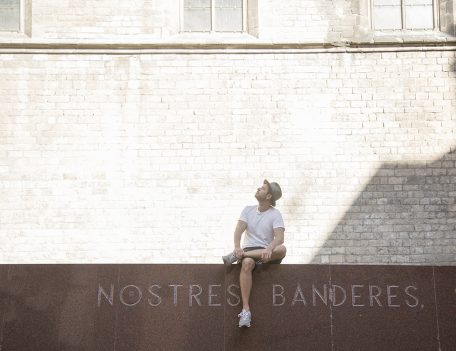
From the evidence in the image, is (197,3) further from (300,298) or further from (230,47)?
(300,298)

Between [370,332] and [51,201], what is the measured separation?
6589mm

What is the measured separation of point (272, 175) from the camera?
1421 centimetres

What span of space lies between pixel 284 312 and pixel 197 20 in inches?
277

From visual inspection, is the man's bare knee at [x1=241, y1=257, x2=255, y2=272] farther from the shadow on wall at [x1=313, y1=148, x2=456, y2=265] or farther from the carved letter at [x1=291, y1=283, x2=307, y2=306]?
the shadow on wall at [x1=313, y1=148, x2=456, y2=265]

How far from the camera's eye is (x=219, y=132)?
1440cm

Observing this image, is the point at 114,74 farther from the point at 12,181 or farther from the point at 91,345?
the point at 91,345

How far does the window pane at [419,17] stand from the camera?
592 inches

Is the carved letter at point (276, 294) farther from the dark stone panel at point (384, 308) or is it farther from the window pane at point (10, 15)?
the window pane at point (10, 15)

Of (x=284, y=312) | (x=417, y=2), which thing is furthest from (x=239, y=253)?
(x=417, y=2)

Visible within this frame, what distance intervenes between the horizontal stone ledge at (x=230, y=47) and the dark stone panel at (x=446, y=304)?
5816 millimetres

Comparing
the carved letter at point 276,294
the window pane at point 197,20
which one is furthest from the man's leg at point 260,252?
the window pane at point 197,20

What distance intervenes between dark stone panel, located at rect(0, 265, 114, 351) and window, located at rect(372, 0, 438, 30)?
300 inches

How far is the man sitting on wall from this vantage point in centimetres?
967

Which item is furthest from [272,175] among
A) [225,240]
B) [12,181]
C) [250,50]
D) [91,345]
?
[91,345]
